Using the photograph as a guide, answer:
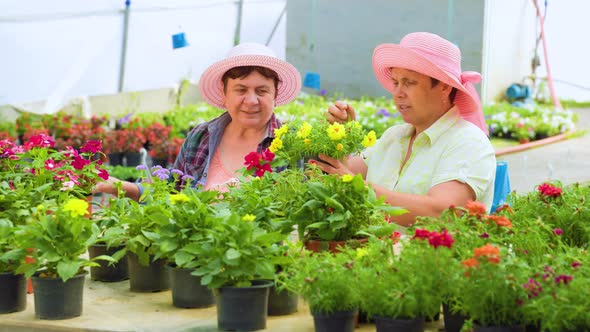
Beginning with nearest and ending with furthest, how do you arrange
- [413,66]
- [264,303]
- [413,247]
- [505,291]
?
[505,291]
[413,247]
[264,303]
[413,66]

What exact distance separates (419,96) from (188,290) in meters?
1.22

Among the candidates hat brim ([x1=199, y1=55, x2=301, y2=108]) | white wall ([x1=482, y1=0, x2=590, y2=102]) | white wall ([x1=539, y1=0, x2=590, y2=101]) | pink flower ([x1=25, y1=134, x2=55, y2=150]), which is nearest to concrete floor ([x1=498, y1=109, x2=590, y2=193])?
white wall ([x1=482, y1=0, x2=590, y2=102])

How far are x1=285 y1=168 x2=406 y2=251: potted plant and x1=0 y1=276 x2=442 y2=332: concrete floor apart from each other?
21 centimetres

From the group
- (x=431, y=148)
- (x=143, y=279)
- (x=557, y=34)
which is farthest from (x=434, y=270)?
(x=557, y=34)

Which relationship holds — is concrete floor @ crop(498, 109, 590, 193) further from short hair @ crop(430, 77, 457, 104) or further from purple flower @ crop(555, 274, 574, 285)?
purple flower @ crop(555, 274, 574, 285)

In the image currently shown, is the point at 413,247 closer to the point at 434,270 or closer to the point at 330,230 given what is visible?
the point at 434,270

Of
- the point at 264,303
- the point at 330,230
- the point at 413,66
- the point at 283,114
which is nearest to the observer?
the point at 264,303

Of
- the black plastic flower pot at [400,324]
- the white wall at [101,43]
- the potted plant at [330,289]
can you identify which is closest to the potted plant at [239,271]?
the potted plant at [330,289]

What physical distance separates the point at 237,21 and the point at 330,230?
32.5 feet

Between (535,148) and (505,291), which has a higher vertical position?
(535,148)

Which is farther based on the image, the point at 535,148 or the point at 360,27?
the point at 360,27

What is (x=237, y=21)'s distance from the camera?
12141 mm

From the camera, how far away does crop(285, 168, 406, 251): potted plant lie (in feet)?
8.05

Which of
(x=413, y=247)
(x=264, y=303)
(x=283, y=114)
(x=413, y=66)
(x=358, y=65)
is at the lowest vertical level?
(x=264, y=303)
